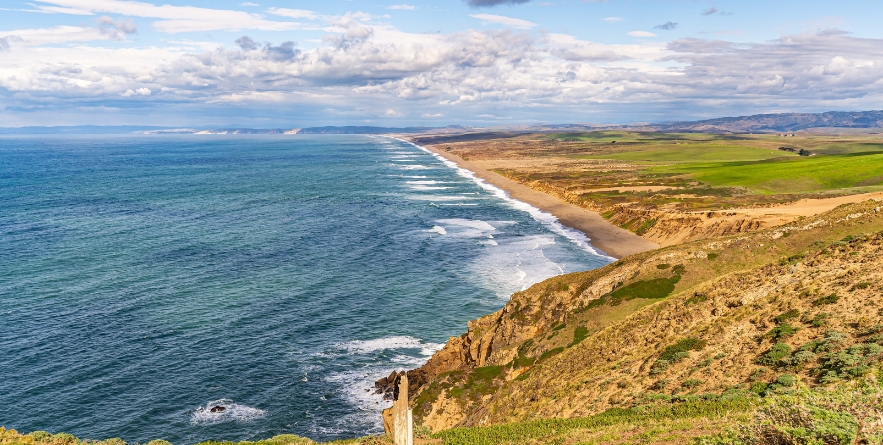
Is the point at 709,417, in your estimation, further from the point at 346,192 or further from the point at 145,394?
the point at 346,192

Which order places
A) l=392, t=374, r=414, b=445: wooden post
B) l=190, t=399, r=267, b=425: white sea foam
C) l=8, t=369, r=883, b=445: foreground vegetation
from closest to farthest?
l=392, t=374, r=414, b=445: wooden post
l=8, t=369, r=883, b=445: foreground vegetation
l=190, t=399, r=267, b=425: white sea foam

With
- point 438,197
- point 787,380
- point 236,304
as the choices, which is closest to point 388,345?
point 236,304

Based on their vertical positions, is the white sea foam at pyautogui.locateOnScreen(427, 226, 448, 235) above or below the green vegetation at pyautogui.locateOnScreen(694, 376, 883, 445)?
below

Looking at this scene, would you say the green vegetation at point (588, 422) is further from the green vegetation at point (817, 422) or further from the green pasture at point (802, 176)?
the green pasture at point (802, 176)

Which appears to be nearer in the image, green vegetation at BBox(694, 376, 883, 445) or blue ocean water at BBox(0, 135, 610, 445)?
green vegetation at BBox(694, 376, 883, 445)

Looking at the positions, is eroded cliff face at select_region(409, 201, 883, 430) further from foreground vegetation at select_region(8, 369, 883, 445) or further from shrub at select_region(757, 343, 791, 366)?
foreground vegetation at select_region(8, 369, 883, 445)

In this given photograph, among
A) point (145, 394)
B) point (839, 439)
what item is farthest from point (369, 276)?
point (839, 439)

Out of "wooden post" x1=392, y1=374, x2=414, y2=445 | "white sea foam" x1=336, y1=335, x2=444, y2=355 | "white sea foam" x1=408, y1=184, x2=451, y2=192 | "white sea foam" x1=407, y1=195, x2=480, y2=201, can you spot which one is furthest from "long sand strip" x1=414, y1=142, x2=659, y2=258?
"wooden post" x1=392, y1=374, x2=414, y2=445
